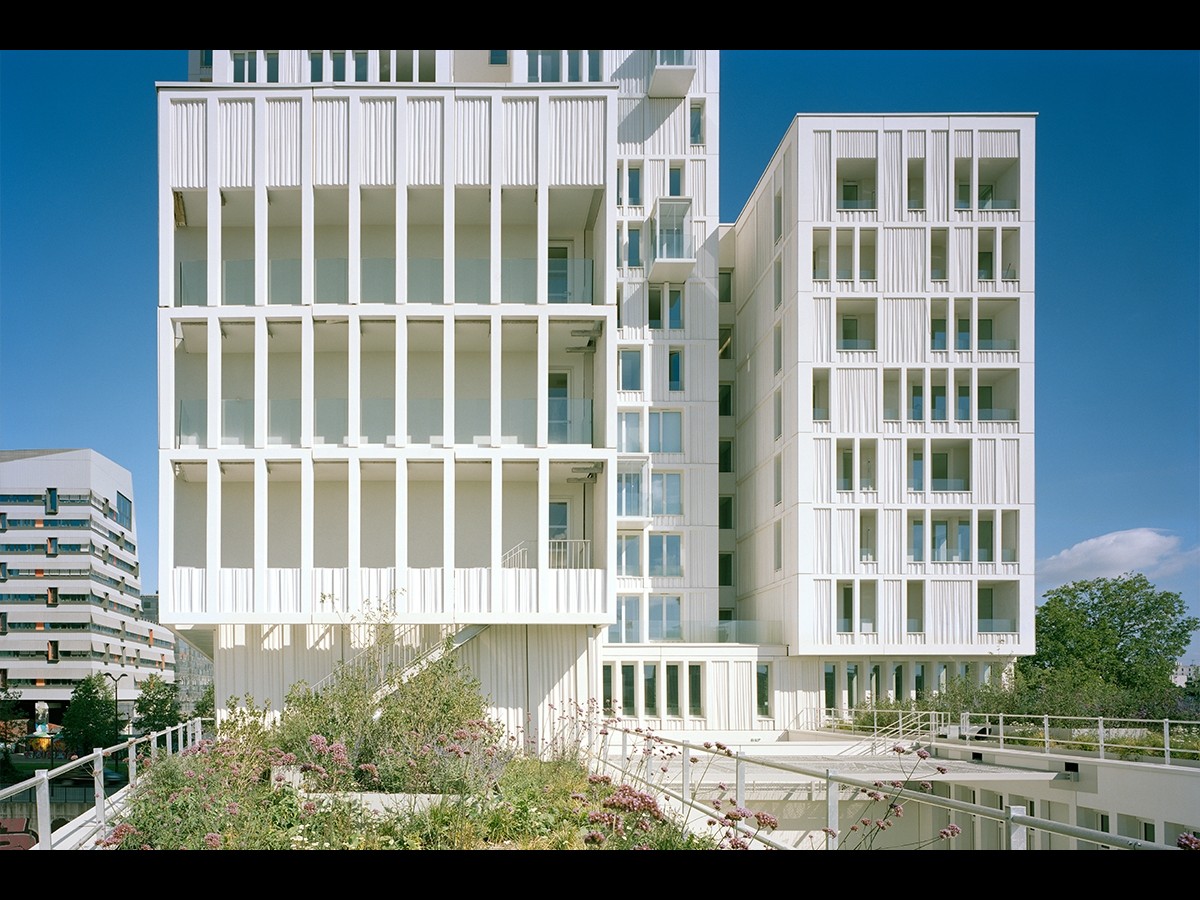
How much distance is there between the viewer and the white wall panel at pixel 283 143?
22.7 m

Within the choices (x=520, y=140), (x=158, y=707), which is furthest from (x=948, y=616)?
(x=158, y=707)

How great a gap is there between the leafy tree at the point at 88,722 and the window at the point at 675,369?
64.4 m

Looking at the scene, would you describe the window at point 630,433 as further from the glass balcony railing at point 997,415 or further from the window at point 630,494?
the glass balcony railing at point 997,415

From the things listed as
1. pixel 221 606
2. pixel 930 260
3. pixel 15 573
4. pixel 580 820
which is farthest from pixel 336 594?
pixel 15 573

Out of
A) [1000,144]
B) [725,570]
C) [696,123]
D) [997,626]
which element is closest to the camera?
[997,626]

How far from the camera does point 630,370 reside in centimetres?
3831

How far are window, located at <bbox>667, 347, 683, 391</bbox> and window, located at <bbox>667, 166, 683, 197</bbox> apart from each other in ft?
17.2

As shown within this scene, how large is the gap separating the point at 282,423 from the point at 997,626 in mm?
22164

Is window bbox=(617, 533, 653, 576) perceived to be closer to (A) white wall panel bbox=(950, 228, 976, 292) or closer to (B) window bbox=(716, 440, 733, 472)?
(B) window bbox=(716, 440, 733, 472)

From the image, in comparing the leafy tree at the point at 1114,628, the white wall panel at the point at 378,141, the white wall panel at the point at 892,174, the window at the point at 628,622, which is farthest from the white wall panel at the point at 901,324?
the leafy tree at the point at 1114,628

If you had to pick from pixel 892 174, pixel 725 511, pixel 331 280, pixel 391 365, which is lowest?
pixel 725 511

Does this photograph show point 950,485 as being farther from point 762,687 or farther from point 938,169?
point 938,169

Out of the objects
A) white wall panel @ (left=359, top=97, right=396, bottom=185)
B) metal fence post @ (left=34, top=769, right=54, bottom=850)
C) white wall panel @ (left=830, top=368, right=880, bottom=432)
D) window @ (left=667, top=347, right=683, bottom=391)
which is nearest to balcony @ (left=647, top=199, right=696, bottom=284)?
window @ (left=667, top=347, right=683, bottom=391)
